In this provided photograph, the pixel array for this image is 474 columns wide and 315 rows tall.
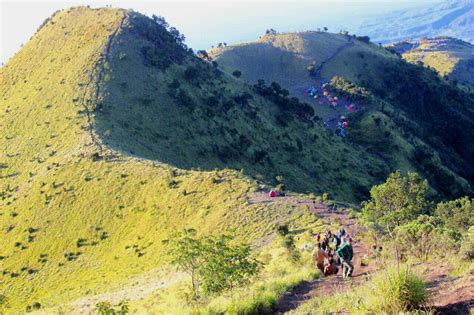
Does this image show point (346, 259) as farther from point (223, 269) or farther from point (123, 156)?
point (123, 156)

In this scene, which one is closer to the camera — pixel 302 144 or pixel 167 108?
pixel 167 108

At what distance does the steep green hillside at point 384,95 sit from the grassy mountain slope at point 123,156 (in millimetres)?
16997

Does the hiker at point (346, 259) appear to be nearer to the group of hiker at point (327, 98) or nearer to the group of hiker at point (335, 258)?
the group of hiker at point (335, 258)

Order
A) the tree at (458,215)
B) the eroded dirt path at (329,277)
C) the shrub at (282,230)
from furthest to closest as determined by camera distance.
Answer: the tree at (458,215), the shrub at (282,230), the eroded dirt path at (329,277)

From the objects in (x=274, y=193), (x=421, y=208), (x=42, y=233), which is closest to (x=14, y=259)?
(x=42, y=233)

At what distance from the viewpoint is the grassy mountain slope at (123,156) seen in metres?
42.9

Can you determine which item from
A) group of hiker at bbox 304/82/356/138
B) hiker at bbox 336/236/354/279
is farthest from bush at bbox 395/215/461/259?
group of hiker at bbox 304/82/356/138

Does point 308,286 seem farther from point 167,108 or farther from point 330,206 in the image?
point 167,108

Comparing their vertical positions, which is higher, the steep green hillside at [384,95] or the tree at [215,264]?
the steep green hillside at [384,95]

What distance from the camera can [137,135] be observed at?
233ft

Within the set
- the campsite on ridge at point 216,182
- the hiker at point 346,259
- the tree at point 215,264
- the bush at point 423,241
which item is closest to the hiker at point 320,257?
the campsite on ridge at point 216,182

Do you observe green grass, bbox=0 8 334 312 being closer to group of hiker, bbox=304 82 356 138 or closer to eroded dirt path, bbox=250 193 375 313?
eroded dirt path, bbox=250 193 375 313

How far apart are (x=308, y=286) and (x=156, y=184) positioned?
3548cm

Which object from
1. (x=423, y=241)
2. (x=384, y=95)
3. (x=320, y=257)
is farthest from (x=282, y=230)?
(x=384, y=95)
